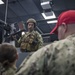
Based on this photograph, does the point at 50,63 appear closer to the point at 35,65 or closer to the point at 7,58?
the point at 35,65

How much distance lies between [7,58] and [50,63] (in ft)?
2.37

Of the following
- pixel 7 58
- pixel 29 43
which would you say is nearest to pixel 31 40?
pixel 29 43

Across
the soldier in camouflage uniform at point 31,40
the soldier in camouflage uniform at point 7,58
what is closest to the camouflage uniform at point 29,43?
the soldier in camouflage uniform at point 31,40

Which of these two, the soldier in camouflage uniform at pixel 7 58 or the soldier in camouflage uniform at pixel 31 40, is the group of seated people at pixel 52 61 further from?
the soldier in camouflage uniform at pixel 31 40

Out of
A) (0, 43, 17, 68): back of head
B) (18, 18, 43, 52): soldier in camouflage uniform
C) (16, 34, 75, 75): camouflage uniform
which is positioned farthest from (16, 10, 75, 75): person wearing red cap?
(18, 18, 43, 52): soldier in camouflage uniform

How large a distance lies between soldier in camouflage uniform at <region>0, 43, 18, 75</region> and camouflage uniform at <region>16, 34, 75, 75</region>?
65 cm

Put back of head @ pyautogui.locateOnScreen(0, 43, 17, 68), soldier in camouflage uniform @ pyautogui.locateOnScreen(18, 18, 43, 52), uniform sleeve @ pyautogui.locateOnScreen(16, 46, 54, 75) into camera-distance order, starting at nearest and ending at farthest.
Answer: uniform sleeve @ pyautogui.locateOnScreen(16, 46, 54, 75) → back of head @ pyautogui.locateOnScreen(0, 43, 17, 68) → soldier in camouflage uniform @ pyautogui.locateOnScreen(18, 18, 43, 52)

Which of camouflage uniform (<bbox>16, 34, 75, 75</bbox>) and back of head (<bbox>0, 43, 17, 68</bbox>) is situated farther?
back of head (<bbox>0, 43, 17, 68</bbox>)

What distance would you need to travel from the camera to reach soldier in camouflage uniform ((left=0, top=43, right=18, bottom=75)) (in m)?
1.49

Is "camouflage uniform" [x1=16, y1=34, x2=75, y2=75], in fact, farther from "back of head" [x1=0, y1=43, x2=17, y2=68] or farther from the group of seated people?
"back of head" [x1=0, y1=43, x2=17, y2=68]

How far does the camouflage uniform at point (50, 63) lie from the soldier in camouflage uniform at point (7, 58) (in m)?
0.65

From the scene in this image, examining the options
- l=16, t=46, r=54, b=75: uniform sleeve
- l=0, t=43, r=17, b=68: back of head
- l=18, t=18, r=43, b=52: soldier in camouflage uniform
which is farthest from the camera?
l=18, t=18, r=43, b=52: soldier in camouflage uniform

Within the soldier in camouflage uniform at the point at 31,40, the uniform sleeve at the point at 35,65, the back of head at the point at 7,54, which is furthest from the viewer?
the soldier in camouflage uniform at the point at 31,40

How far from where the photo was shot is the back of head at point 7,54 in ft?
4.88
